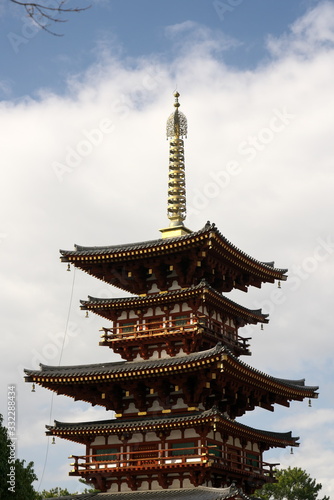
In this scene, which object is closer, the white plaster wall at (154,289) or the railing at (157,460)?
the railing at (157,460)

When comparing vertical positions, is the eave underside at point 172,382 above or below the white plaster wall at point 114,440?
above

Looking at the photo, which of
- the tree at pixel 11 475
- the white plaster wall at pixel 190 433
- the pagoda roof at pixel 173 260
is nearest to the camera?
the white plaster wall at pixel 190 433

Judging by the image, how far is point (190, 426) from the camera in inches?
1442

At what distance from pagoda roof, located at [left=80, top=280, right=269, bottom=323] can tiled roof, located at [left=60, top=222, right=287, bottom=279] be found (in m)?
2.33

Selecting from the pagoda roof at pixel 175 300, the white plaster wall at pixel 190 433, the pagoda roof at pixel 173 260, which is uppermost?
the pagoda roof at pixel 173 260

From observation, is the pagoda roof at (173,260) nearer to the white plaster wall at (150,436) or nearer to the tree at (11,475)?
the white plaster wall at (150,436)

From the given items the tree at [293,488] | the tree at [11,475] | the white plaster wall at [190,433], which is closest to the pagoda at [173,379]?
the white plaster wall at [190,433]

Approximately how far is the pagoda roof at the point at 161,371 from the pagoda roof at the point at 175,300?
3.06 metres

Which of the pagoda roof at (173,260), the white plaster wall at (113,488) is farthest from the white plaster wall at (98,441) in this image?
the pagoda roof at (173,260)

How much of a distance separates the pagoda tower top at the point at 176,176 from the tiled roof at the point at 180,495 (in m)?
13.9

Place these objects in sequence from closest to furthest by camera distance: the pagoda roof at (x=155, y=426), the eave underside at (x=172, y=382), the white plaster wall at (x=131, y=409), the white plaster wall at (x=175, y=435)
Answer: the pagoda roof at (x=155, y=426), the eave underside at (x=172, y=382), the white plaster wall at (x=175, y=435), the white plaster wall at (x=131, y=409)

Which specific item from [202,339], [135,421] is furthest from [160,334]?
[135,421]

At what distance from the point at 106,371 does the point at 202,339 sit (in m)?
5.22

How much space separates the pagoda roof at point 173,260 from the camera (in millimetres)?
39594
